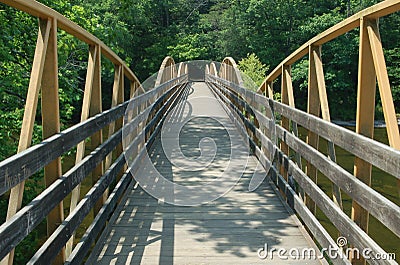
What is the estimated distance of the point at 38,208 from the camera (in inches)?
86.2

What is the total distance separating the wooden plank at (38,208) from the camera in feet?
6.06

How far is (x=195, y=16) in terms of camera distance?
4444 cm

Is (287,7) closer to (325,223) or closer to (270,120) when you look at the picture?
(325,223)

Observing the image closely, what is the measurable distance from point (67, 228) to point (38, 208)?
19.9 inches

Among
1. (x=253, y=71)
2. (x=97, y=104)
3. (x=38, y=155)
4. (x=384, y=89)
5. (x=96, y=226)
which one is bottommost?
(x=96, y=226)

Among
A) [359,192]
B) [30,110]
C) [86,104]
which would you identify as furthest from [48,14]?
[359,192]

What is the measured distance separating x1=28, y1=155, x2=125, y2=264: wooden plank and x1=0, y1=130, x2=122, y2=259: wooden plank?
6.3 inches

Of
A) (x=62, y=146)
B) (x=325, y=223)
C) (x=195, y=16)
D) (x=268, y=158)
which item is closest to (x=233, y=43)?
(x=195, y=16)

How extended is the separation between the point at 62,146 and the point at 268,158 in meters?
3.23

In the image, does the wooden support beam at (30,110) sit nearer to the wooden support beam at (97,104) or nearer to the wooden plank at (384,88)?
the wooden support beam at (97,104)

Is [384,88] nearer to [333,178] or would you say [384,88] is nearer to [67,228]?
[333,178]

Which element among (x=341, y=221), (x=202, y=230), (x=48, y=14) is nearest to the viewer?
(x=48, y=14)

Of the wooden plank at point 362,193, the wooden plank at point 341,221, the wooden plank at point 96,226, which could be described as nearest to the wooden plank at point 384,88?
the wooden plank at point 362,193

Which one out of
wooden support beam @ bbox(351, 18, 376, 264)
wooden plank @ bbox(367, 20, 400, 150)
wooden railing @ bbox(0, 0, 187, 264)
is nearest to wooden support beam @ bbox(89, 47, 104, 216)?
wooden railing @ bbox(0, 0, 187, 264)
